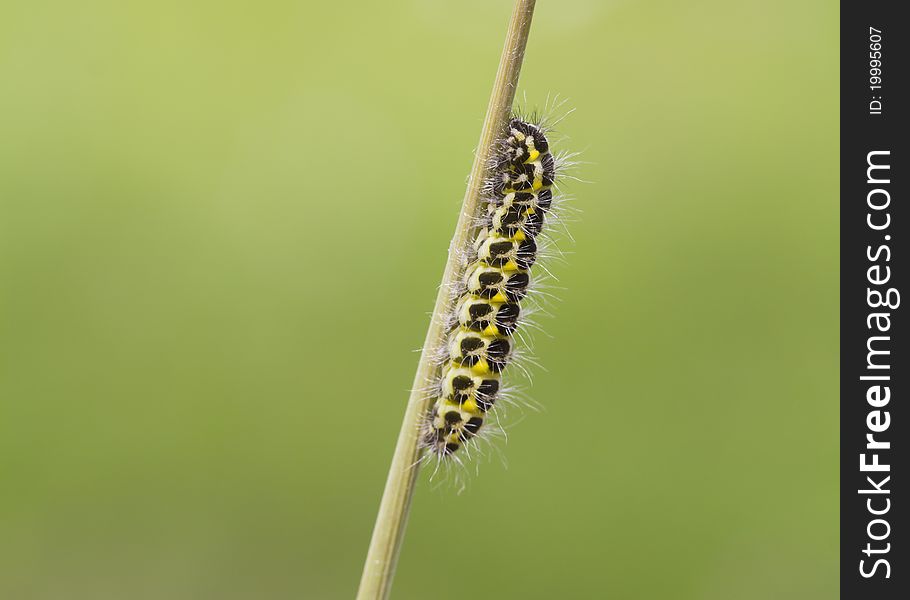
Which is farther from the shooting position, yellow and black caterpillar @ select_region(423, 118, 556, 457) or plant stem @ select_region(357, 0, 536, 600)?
yellow and black caterpillar @ select_region(423, 118, 556, 457)

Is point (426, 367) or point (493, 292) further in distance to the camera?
point (493, 292)

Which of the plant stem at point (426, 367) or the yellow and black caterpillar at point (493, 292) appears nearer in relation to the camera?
the plant stem at point (426, 367)

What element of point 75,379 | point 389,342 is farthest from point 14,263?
point 389,342

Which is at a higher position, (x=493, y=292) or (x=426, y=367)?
(x=493, y=292)
